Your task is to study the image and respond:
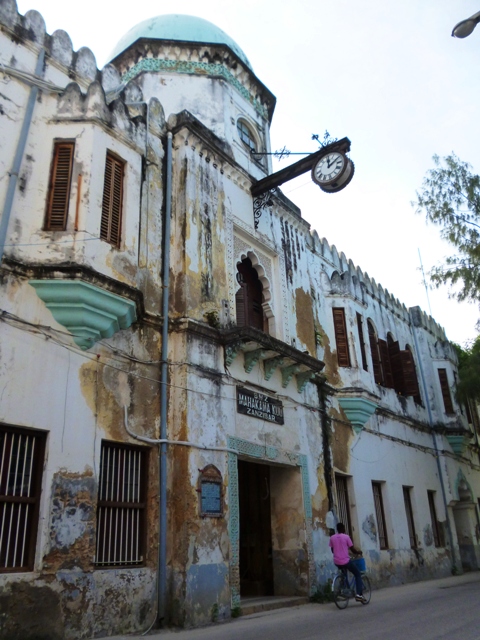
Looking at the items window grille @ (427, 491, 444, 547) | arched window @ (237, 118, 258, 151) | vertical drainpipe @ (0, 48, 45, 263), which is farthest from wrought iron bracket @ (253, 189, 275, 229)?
window grille @ (427, 491, 444, 547)

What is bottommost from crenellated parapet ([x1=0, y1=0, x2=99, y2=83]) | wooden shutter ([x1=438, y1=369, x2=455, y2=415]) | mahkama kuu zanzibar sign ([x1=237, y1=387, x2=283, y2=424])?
mahkama kuu zanzibar sign ([x1=237, y1=387, x2=283, y2=424])

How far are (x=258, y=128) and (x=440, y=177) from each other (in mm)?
6127

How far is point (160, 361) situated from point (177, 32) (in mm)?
8962

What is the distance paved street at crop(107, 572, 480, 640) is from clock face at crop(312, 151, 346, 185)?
25.7ft

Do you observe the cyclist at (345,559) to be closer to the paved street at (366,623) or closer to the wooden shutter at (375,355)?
the paved street at (366,623)

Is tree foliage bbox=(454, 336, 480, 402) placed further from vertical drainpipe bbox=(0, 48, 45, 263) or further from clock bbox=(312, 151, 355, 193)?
vertical drainpipe bbox=(0, 48, 45, 263)

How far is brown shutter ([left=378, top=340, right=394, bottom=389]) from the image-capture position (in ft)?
54.9

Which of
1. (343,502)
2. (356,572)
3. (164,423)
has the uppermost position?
(164,423)

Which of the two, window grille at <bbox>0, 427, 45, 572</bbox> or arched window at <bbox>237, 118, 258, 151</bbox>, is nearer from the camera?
window grille at <bbox>0, 427, 45, 572</bbox>

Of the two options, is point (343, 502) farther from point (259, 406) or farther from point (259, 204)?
point (259, 204)

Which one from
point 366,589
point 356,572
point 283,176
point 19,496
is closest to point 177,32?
point 283,176

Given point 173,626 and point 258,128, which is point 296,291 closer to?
point 258,128

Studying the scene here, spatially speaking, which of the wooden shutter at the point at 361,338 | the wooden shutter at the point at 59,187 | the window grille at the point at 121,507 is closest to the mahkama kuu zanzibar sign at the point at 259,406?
Answer: the window grille at the point at 121,507

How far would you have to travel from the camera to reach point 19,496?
6.61 m
